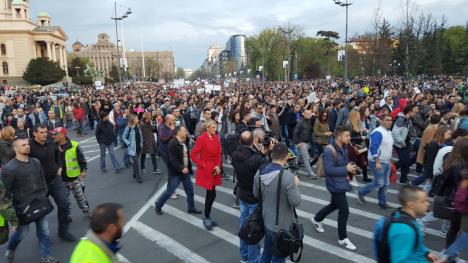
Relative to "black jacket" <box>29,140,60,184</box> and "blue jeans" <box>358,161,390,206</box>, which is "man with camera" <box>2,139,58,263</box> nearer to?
"black jacket" <box>29,140,60,184</box>

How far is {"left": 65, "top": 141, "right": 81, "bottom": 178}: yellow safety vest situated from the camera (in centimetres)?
678

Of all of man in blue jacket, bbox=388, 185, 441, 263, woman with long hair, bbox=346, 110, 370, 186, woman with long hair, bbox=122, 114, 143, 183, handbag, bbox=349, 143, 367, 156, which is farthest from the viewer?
woman with long hair, bbox=122, 114, 143, 183

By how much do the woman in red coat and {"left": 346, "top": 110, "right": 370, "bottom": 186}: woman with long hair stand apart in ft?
11.9

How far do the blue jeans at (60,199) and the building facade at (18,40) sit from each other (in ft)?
281

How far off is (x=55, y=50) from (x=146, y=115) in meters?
102

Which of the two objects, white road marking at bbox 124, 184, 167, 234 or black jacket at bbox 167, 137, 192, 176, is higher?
black jacket at bbox 167, 137, 192, 176

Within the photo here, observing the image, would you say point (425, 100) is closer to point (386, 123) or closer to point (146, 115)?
point (386, 123)

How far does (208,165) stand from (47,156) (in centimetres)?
254

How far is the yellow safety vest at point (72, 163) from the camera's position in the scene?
6777 millimetres

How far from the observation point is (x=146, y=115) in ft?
36.6

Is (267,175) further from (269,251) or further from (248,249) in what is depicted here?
(248,249)

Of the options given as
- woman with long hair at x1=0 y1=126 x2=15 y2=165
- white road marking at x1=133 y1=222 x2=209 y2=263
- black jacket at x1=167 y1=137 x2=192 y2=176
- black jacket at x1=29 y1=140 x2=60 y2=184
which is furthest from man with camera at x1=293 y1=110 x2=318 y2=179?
woman with long hair at x1=0 y1=126 x2=15 y2=165

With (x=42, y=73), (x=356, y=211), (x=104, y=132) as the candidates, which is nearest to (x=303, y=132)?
(x=356, y=211)

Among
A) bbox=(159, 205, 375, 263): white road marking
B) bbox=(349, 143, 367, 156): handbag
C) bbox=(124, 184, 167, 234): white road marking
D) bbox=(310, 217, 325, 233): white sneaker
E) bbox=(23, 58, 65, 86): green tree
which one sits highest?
bbox=(23, 58, 65, 86): green tree
